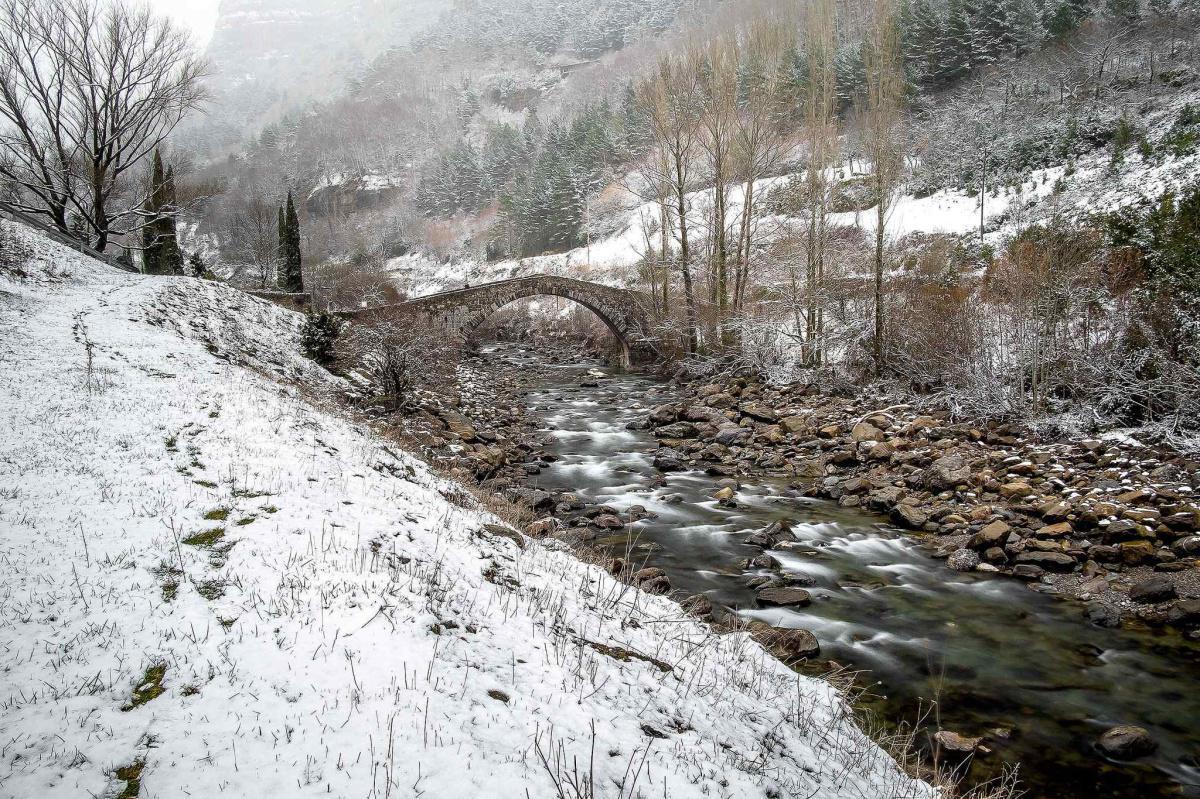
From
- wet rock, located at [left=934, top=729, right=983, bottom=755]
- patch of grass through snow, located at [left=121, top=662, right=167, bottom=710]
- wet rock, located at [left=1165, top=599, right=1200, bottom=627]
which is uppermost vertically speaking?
patch of grass through snow, located at [left=121, top=662, right=167, bottom=710]

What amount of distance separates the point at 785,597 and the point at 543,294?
2290cm

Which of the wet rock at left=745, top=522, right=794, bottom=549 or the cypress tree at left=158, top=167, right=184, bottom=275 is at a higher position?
the cypress tree at left=158, top=167, right=184, bottom=275

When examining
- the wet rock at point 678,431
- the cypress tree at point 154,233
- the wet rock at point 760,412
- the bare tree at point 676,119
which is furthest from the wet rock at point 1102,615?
the cypress tree at point 154,233

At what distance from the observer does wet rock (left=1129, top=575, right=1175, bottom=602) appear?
6445mm

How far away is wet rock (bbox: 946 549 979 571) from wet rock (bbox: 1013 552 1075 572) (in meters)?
0.49

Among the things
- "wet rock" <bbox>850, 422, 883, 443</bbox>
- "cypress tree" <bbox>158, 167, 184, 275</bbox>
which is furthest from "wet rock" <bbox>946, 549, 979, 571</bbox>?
"cypress tree" <bbox>158, 167, 184, 275</bbox>

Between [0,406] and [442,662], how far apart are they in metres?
7.47

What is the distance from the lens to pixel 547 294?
1097 inches

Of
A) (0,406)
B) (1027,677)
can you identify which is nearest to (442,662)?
(1027,677)

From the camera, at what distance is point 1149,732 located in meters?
4.84

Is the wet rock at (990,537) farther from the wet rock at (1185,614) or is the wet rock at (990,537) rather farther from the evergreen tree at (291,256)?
the evergreen tree at (291,256)

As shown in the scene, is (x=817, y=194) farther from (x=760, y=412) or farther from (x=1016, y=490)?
(x=1016, y=490)

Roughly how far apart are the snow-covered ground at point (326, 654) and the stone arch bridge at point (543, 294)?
59.3 feet

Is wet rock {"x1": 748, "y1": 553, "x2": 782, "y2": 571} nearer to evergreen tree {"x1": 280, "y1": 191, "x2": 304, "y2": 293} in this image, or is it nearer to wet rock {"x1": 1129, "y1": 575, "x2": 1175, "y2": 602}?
wet rock {"x1": 1129, "y1": 575, "x2": 1175, "y2": 602}
